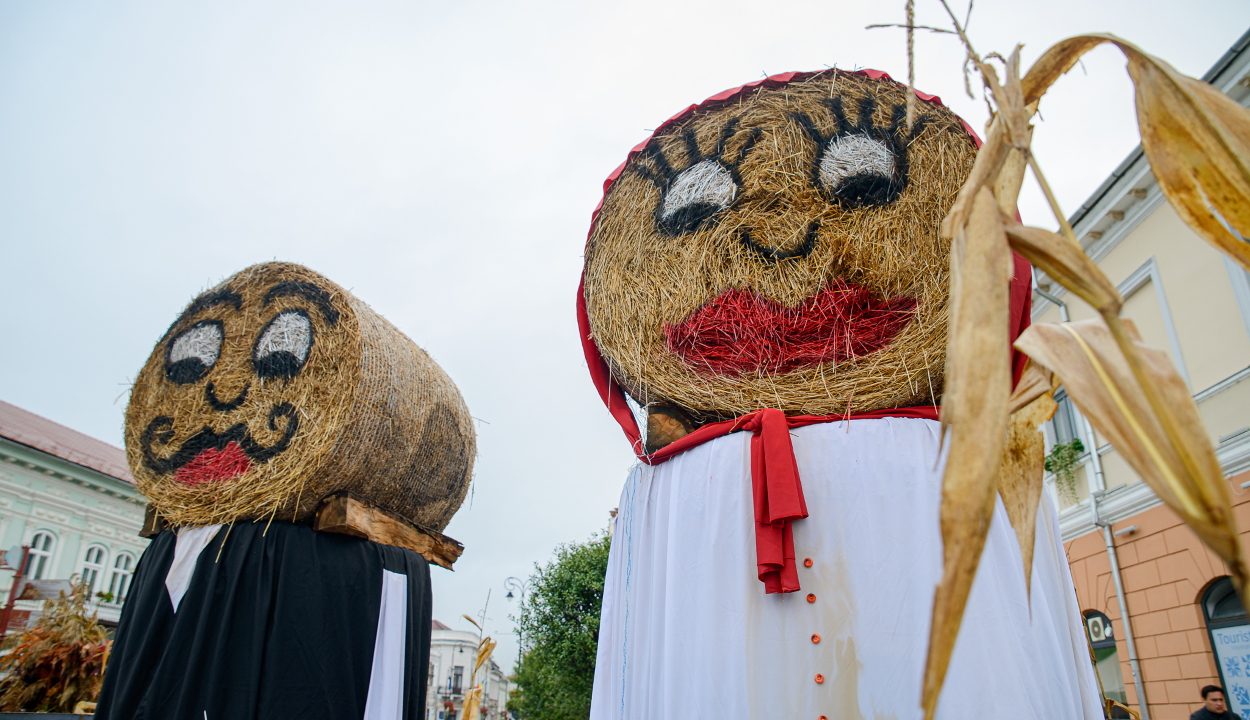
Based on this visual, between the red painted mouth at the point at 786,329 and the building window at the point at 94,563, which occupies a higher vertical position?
the building window at the point at 94,563

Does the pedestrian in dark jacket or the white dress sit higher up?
the white dress

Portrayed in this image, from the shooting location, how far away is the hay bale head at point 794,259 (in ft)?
6.83

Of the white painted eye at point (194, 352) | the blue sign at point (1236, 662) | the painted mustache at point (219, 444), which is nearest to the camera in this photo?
the painted mustache at point (219, 444)

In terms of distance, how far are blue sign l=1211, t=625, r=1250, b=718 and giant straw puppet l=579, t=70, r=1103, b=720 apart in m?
6.06

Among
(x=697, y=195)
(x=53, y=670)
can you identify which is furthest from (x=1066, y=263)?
(x=53, y=670)

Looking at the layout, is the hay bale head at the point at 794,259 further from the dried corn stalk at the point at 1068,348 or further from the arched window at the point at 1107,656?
the arched window at the point at 1107,656

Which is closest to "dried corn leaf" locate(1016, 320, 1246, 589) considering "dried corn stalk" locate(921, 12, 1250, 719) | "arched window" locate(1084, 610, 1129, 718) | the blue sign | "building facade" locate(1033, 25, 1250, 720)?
"dried corn stalk" locate(921, 12, 1250, 719)

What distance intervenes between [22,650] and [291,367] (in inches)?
124

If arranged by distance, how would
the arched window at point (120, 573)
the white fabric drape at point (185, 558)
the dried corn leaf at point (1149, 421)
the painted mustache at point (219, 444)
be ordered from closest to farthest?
the dried corn leaf at point (1149, 421), the white fabric drape at point (185, 558), the painted mustache at point (219, 444), the arched window at point (120, 573)

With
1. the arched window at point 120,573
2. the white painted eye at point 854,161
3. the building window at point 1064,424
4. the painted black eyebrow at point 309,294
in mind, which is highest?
the building window at point 1064,424

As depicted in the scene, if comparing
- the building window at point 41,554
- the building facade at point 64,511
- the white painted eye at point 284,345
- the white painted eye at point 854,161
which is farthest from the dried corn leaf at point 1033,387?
the building window at point 41,554

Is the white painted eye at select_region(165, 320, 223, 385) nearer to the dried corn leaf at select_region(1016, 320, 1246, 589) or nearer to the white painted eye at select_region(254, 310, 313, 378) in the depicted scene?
the white painted eye at select_region(254, 310, 313, 378)

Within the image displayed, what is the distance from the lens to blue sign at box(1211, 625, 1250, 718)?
5.96m

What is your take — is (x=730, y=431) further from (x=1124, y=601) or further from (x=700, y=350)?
(x=1124, y=601)
